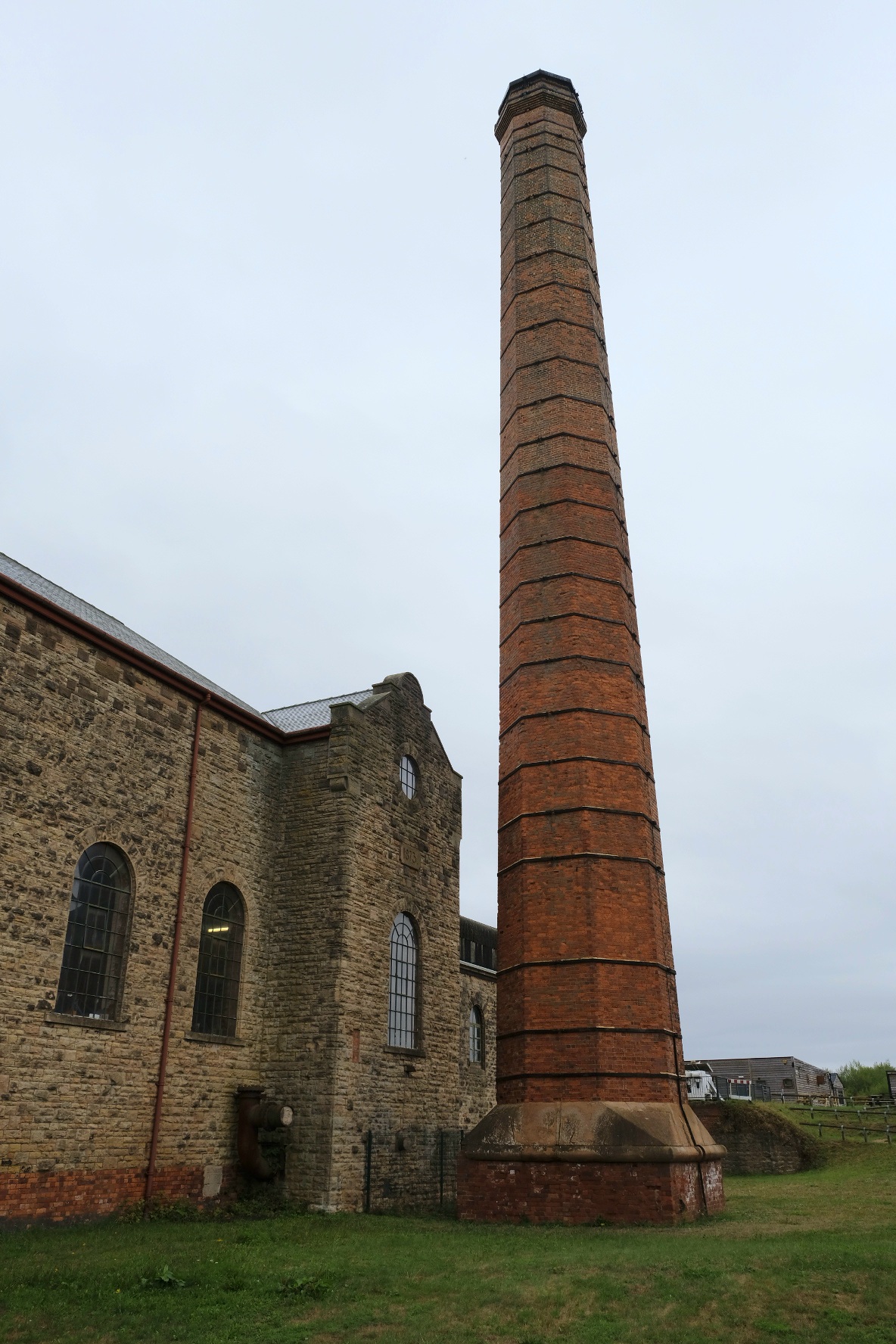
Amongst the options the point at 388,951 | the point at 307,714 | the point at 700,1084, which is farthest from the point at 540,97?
the point at 700,1084

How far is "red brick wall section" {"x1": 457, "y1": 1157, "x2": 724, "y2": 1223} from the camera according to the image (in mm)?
11820

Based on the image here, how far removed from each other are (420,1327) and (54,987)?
20.2 ft

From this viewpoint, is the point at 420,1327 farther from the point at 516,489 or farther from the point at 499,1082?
the point at 516,489

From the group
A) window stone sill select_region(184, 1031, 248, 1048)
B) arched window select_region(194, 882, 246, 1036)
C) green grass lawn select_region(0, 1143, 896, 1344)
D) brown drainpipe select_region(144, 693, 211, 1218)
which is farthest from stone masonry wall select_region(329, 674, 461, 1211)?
green grass lawn select_region(0, 1143, 896, 1344)

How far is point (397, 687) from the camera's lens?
17.6m

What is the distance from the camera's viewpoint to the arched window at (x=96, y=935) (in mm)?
11625

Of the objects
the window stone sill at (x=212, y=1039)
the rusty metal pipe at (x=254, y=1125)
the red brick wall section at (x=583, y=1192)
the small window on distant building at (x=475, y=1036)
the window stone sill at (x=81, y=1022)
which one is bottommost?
the red brick wall section at (x=583, y=1192)

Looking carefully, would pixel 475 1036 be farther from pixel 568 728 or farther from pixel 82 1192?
pixel 82 1192

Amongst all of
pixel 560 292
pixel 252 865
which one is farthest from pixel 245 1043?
pixel 560 292

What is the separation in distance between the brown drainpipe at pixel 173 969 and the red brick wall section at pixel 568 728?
4741mm

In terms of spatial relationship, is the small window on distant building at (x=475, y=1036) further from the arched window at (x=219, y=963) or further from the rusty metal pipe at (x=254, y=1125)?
the arched window at (x=219, y=963)

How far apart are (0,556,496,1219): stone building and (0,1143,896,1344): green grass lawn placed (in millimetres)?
1658

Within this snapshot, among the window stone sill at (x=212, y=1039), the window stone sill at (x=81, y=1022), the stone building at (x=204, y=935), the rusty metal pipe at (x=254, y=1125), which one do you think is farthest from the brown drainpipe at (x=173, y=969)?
the rusty metal pipe at (x=254, y=1125)

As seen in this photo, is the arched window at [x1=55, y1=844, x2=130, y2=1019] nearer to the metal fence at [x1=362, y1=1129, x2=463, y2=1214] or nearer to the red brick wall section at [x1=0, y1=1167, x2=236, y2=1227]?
the red brick wall section at [x1=0, y1=1167, x2=236, y2=1227]
